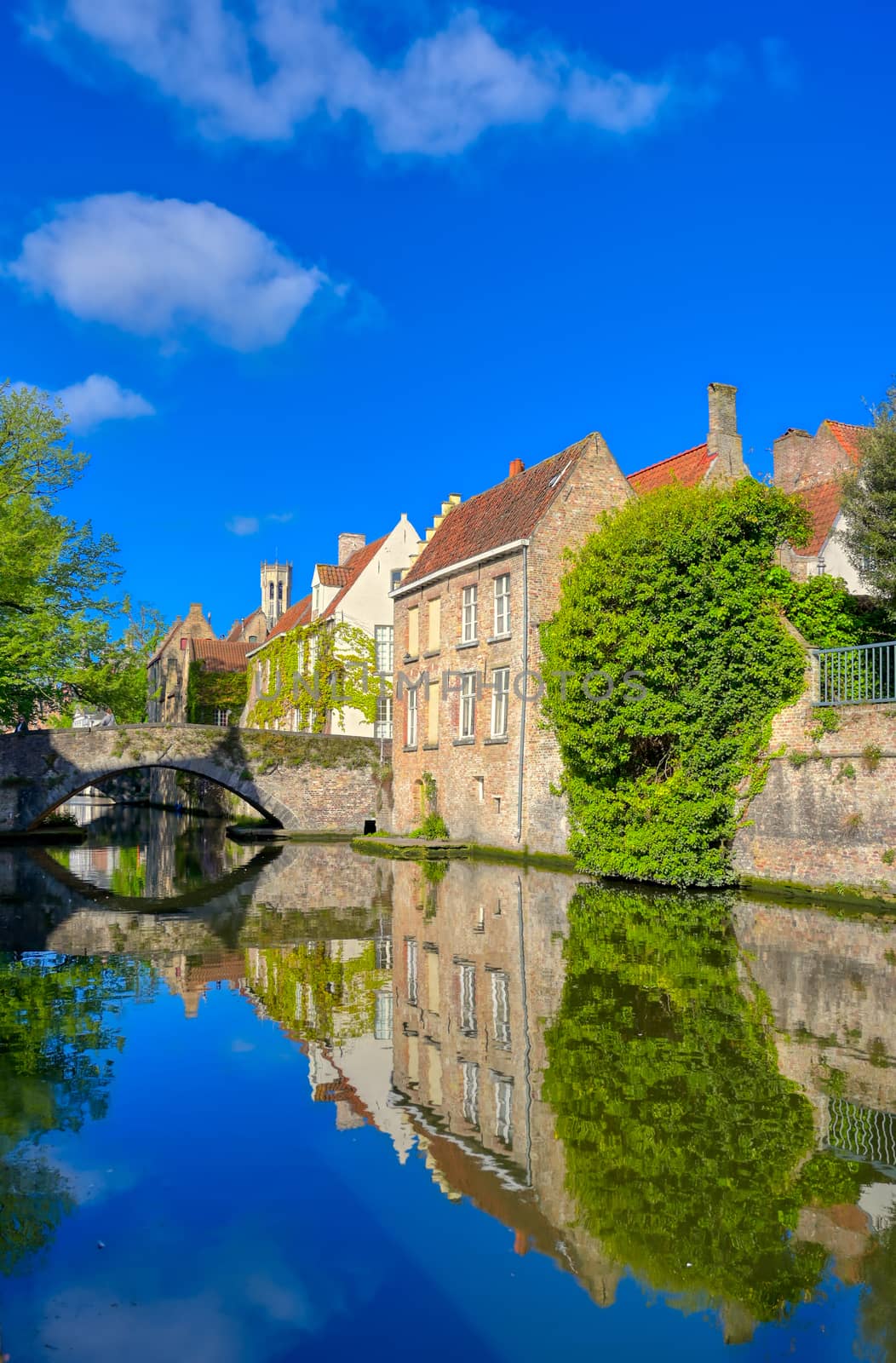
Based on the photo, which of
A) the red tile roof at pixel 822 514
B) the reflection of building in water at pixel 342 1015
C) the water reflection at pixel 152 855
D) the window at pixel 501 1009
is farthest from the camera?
the red tile roof at pixel 822 514

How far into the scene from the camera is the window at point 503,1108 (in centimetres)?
673

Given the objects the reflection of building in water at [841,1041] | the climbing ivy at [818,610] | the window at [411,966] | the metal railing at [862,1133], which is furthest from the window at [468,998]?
the climbing ivy at [818,610]

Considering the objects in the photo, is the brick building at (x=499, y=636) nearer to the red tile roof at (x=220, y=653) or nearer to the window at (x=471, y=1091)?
the window at (x=471, y=1091)

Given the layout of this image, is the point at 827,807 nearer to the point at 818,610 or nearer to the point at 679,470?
the point at 818,610

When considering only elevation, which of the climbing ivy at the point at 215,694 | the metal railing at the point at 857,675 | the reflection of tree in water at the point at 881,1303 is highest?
the climbing ivy at the point at 215,694

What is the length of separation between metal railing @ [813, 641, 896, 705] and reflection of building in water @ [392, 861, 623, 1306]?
7064 mm

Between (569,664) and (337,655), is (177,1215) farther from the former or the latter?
(337,655)

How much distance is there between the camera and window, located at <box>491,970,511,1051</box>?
894 centimetres

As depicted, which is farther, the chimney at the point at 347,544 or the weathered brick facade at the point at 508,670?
the chimney at the point at 347,544

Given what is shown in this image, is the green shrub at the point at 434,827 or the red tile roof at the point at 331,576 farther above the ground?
the red tile roof at the point at 331,576

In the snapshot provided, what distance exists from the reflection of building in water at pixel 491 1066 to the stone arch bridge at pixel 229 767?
2182 centimetres

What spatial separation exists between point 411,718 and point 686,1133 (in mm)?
29058

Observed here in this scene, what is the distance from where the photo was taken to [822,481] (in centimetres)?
3422

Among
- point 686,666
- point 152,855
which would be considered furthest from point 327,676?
point 686,666
